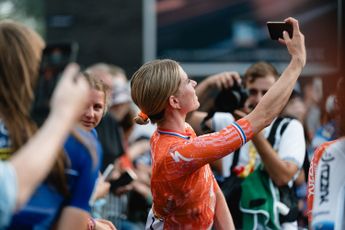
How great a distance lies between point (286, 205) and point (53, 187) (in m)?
2.39

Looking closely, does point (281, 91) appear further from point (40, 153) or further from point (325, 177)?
point (40, 153)

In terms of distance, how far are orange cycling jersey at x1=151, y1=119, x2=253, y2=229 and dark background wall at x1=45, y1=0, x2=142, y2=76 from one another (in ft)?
27.3

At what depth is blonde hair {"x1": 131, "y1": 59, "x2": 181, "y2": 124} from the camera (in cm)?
388

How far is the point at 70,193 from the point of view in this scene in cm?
287

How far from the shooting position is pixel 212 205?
3871mm

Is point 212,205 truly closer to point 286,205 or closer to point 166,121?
point 166,121

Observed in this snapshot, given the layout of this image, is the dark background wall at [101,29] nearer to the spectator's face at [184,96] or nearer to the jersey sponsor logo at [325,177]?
the spectator's face at [184,96]

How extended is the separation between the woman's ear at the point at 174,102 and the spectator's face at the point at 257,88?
135cm

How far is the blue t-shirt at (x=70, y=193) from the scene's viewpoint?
282 cm

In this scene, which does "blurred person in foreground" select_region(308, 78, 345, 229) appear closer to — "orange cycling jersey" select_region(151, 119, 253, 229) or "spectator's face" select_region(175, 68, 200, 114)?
"orange cycling jersey" select_region(151, 119, 253, 229)

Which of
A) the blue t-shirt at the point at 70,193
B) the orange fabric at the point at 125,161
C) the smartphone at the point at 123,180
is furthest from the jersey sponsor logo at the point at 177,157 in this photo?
the orange fabric at the point at 125,161

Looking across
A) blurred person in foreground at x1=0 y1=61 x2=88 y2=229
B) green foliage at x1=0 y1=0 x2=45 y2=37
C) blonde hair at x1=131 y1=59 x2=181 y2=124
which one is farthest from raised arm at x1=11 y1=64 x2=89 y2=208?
green foliage at x1=0 y1=0 x2=45 y2=37

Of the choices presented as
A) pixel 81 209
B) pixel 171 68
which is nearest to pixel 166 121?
pixel 171 68

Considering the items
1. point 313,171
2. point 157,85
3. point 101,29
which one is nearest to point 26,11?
point 101,29
